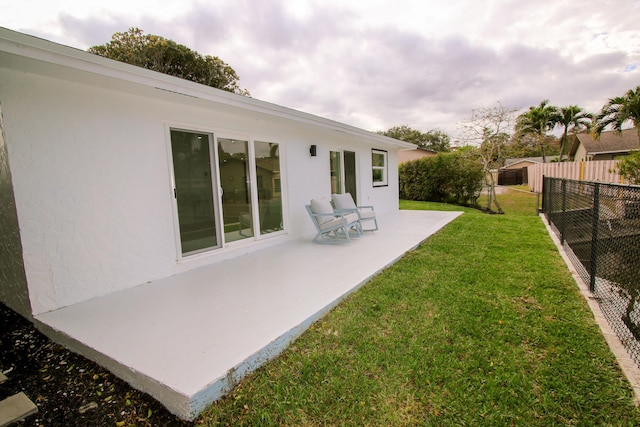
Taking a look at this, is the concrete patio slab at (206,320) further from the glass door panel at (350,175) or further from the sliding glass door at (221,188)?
the glass door panel at (350,175)

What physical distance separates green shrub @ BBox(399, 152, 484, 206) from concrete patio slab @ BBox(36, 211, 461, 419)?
10.2m

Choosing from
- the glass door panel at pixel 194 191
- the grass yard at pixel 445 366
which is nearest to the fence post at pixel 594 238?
the grass yard at pixel 445 366

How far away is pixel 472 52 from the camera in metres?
9.70

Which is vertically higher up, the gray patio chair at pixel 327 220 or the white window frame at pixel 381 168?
the white window frame at pixel 381 168

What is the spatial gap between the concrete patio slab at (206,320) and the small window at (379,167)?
5344mm

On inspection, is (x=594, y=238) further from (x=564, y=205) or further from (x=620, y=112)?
(x=620, y=112)

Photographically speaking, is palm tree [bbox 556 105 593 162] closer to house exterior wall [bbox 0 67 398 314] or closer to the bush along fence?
the bush along fence

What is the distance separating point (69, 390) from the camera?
2000mm

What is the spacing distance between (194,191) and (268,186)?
60.7 inches

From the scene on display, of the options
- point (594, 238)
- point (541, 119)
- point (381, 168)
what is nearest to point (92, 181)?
point (594, 238)

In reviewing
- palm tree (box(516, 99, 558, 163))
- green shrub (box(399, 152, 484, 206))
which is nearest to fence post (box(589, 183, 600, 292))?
green shrub (box(399, 152, 484, 206))

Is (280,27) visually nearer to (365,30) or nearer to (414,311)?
(365,30)

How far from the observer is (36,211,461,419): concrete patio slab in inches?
75.5

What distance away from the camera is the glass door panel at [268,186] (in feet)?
17.9
